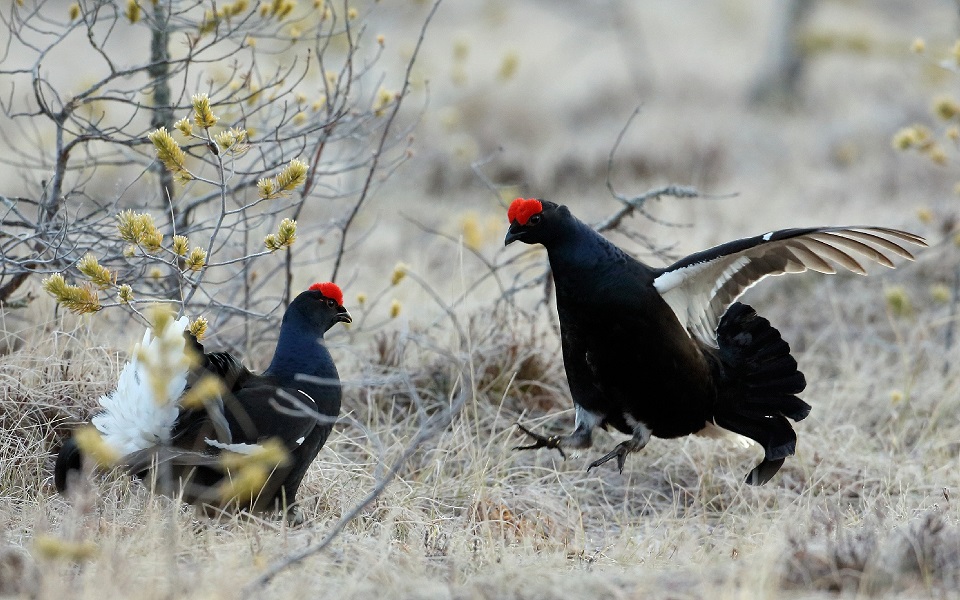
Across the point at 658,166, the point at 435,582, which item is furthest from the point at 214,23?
the point at 658,166

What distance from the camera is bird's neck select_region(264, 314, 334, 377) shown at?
3396mm

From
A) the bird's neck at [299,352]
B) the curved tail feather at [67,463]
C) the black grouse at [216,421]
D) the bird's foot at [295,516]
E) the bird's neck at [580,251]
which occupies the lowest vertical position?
the bird's foot at [295,516]

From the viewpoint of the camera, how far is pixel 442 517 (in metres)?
3.45

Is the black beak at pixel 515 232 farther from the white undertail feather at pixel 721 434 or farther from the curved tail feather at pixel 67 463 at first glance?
the curved tail feather at pixel 67 463

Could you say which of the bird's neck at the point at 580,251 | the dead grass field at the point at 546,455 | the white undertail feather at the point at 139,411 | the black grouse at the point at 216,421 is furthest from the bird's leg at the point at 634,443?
the white undertail feather at the point at 139,411

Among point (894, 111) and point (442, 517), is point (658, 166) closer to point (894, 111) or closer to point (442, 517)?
point (894, 111)

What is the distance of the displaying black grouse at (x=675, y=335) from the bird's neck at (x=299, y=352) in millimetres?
754

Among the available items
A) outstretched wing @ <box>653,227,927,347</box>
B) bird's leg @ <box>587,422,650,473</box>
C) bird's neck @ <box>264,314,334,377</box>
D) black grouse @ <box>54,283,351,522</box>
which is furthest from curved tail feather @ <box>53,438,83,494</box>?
outstretched wing @ <box>653,227,927,347</box>

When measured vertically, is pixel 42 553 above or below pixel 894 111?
below

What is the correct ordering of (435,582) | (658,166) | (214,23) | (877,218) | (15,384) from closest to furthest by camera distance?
1. (435,582)
2. (15,384)
3. (214,23)
4. (877,218)
5. (658,166)

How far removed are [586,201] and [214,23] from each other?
5.04 meters

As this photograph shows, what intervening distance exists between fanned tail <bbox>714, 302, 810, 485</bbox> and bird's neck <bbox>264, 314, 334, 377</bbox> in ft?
4.79

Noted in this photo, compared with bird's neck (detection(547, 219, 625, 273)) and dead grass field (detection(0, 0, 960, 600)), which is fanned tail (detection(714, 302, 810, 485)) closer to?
dead grass field (detection(0, 0, 960, 600))

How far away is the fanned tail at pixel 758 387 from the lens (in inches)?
147
